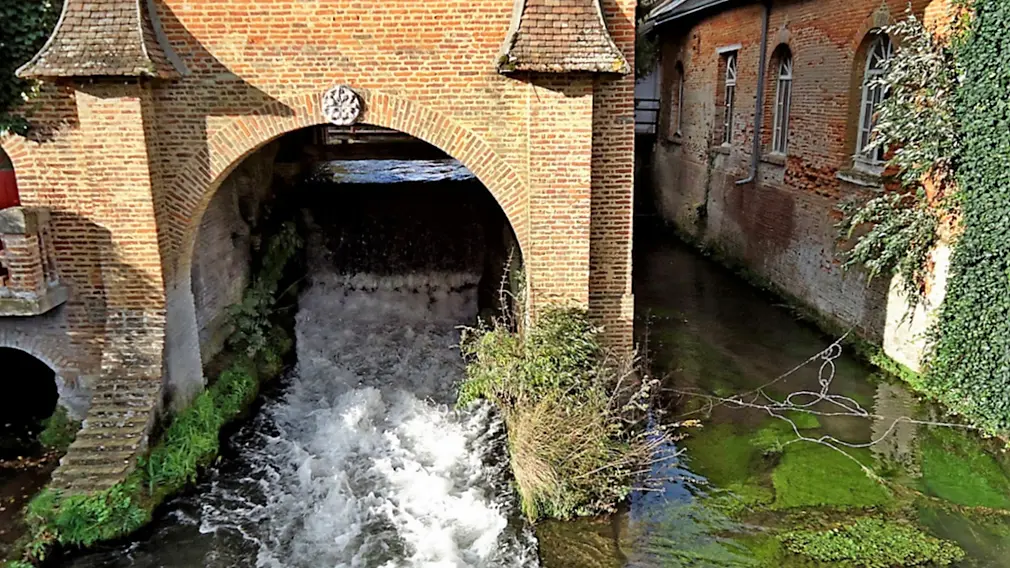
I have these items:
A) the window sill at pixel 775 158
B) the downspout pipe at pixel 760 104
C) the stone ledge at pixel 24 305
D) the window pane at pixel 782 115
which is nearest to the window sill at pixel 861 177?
the window sill at pixel 775 158

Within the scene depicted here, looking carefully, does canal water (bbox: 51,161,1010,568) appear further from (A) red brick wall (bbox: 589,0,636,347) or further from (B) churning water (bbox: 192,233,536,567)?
(A) red brick wall (bbox: 589,0,636,347)

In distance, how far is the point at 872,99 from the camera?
37.8 ft

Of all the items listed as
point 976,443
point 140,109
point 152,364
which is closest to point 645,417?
point 976,443

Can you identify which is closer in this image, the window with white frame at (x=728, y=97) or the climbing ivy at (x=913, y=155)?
the climbing ivy at (x=913, y=155)

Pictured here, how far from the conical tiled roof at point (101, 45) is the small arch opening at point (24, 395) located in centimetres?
412

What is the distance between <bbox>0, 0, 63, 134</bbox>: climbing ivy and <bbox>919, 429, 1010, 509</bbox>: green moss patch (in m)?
10.5

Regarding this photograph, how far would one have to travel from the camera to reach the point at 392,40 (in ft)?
25.5

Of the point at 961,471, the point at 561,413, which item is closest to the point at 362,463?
the point at 561,413

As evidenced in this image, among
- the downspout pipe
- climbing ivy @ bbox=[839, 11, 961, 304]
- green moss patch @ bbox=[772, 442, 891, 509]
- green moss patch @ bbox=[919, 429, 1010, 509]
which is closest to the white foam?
green moss patch @ bbox=[772, 442, 891, 509]

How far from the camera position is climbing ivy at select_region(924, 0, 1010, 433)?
8352mm

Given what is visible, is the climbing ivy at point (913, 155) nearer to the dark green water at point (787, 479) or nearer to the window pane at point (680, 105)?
the dark green water at point (787, 479)

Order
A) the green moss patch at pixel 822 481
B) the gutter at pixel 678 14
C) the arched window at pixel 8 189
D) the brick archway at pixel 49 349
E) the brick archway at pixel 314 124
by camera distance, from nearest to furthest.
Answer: the green moss patch at pixel 822 481 < the brick archway at pixel 314 124 < the arched window at pixel 8 189 < the brick archway at pixel 49 349 < the gutter at pixel 678 14

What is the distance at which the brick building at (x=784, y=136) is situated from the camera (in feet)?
37.2

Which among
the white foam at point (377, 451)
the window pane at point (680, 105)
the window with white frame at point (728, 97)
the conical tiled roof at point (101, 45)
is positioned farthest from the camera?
the window pane at point (680, 105)
